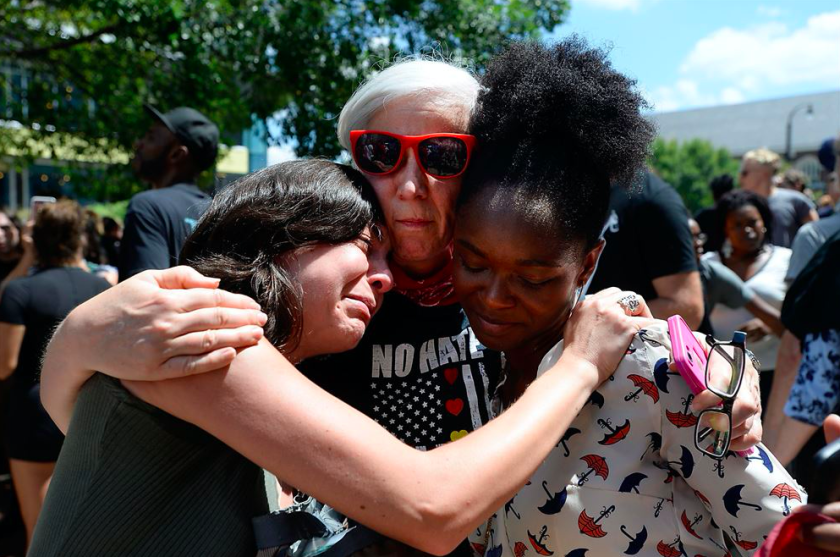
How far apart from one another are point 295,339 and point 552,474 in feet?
2.09

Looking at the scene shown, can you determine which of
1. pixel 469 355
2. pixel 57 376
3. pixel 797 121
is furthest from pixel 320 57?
pixel 797 121

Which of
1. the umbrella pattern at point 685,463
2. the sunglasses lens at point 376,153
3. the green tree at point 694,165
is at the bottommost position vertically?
the green tree at point 694,165

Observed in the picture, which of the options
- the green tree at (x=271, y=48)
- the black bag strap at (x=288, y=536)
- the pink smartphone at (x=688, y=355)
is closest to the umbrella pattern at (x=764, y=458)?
the pink smartphone at (x=688, y=355)

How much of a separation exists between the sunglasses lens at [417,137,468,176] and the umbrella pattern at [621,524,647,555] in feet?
3.18

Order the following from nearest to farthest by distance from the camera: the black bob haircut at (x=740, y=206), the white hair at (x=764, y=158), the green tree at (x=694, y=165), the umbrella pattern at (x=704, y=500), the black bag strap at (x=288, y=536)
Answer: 1. the black bag strap at (x=288, y=536)
2. the umbrella pattern at (x=704, y=500)
3. the black bob haircut at (x=740, y=206)
4. the white hair at (x=764, y=158)
5. the green tree at (x=694, y=165)

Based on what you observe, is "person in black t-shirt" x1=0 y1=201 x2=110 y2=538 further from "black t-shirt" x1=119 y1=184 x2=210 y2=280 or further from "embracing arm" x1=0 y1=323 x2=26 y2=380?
"black t-shirt" x1=119 y1=184 x2=210 y2=280

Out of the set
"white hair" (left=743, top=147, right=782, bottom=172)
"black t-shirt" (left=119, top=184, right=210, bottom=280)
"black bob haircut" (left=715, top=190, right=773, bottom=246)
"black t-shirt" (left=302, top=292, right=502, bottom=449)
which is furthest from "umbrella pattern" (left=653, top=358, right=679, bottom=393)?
"white hair" (left=743, top=147, right=782, bottom=172)

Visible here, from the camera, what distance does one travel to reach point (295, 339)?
164 centimetres

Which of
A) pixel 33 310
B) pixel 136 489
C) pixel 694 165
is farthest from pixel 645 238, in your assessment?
pixel 694 165

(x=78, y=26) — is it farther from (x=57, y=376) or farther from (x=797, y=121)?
(x=797, y=121)

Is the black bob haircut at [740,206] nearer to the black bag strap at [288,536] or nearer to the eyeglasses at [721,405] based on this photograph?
the eyeglasses at [721,405]

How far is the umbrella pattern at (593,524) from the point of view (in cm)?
154

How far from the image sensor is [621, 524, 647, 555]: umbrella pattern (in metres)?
1.53

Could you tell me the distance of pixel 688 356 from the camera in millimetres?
1491
